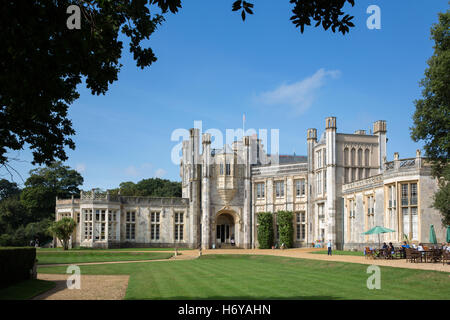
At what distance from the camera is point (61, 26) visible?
8977mm

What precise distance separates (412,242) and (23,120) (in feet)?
92.9

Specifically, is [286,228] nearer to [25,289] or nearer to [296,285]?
[296,285]

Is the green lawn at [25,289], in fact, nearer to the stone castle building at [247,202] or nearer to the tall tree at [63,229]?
the stone castle building at [247,202]

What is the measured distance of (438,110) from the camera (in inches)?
978

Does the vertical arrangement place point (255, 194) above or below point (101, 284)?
above

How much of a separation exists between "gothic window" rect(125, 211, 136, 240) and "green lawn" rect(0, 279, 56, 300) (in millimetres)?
34038

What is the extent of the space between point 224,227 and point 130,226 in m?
11.8

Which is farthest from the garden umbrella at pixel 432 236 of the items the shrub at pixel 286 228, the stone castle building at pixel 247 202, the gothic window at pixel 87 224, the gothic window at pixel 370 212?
the gothic window at pixel 87 224

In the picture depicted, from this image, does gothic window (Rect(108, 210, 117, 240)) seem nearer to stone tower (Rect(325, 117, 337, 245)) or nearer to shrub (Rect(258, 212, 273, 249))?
shrub (Rect(258, 212, 273, 249))

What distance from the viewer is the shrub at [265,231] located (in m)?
53.6

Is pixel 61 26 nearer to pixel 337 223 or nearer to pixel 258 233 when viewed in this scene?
pixel 337 223

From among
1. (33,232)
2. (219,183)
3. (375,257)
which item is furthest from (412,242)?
(33,232)

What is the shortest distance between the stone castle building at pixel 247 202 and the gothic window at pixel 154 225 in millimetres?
117

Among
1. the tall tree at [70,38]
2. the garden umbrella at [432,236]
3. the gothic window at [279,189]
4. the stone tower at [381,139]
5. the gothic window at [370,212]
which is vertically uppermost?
the stone tower at [381,139]
